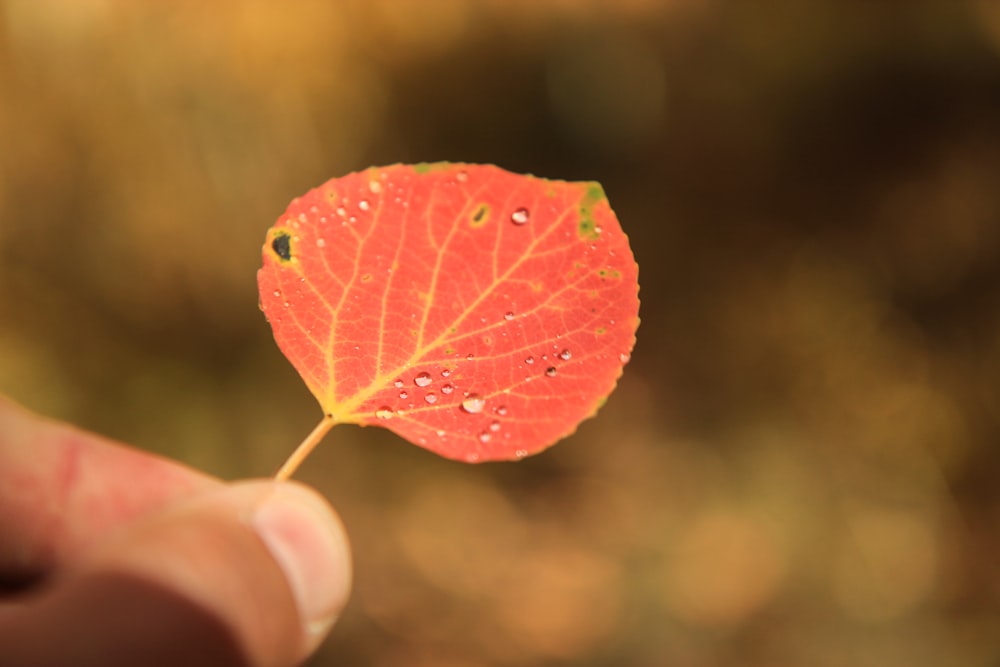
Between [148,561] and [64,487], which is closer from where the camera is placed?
[148,561]

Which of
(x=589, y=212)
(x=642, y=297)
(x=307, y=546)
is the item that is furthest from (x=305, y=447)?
(x=642, y=297)

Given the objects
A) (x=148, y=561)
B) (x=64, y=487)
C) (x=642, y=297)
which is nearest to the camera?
(x=148, y=561)

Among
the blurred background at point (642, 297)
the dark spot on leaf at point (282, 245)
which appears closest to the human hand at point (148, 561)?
the dark spot on leaf at point (282, 245)

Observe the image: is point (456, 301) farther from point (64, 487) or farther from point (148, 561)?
point (64, 487)

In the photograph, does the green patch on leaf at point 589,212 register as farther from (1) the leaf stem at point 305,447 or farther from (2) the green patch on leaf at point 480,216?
(1) the leaf stem at point 305,447

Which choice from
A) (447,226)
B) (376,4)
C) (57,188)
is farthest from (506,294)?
(57,188)

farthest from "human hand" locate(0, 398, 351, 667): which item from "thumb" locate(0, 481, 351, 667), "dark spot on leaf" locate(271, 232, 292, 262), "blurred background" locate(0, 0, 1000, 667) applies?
"blurred background" locate(0, 0, 1000, 667)
